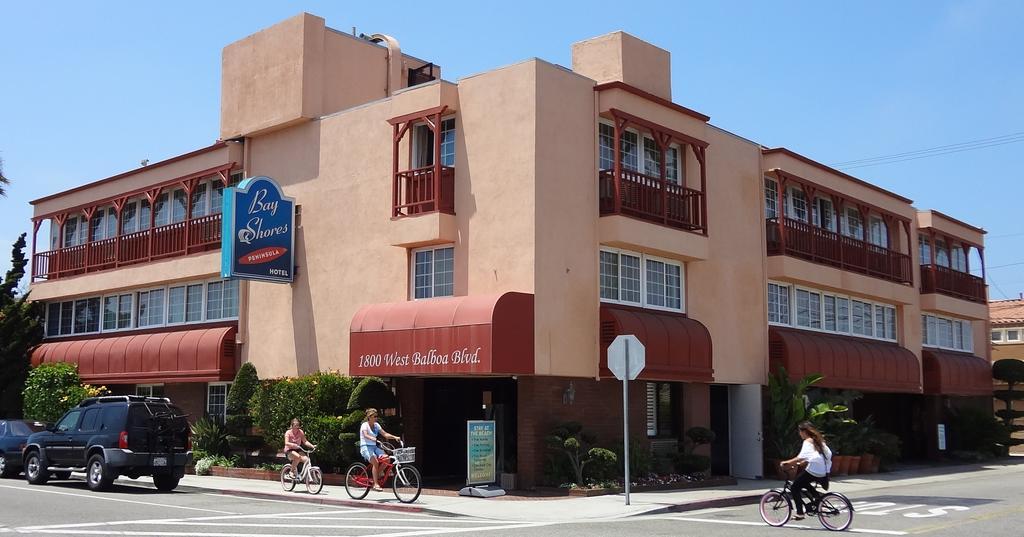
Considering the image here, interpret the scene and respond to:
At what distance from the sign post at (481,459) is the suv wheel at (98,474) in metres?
7.47

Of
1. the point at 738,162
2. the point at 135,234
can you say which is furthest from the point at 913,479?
the point at 135,234

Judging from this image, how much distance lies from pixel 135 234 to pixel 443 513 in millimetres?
18556

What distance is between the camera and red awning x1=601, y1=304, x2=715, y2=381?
2308 centimetres

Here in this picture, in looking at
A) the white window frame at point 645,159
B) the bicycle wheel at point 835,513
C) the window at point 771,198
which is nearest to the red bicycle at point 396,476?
the bicycle wheel at point 835,513

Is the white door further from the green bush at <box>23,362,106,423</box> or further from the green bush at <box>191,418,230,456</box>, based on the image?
the green bush at <box>23,362,106,423</box>

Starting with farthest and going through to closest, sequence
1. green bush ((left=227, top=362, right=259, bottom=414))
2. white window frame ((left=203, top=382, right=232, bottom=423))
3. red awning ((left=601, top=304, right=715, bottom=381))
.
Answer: white window frame ((left=203, top=382, right=232, bottom=423)) → green bush ((left=227, top=362, right=259, bottom=414)) → red awning ((left=601, top=304, right=715, bottom=381))

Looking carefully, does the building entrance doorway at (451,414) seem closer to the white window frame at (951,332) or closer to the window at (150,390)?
the window at (150,390)

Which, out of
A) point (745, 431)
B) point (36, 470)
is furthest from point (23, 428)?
point (745, 431)

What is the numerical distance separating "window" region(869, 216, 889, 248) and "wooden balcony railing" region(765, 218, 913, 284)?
798mm

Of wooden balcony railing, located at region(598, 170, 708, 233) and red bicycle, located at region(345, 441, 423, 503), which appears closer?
red bicycle, located at region(345, 441, 423, 503)

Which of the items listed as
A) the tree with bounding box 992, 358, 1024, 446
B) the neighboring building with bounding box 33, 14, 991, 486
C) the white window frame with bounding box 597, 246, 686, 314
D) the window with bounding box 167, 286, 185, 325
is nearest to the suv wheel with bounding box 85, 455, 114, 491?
the neighboring building with bounding box 33, 14, 991, 486

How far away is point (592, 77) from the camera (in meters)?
26.4

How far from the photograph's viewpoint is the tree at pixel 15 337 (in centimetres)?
3406

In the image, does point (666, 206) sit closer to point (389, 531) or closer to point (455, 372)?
point (455, 372)
